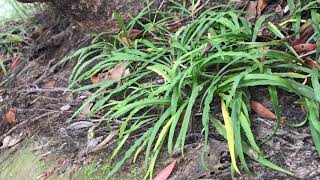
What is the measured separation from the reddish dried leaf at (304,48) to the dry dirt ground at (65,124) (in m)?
0.26

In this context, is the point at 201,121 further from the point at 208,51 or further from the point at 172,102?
the point at 208,51

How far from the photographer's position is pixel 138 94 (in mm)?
2631

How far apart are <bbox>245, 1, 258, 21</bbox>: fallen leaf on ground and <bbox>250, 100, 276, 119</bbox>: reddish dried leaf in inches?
29.6

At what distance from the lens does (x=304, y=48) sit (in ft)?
7.77

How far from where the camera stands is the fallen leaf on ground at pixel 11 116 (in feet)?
10.5

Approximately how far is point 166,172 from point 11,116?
148 cm

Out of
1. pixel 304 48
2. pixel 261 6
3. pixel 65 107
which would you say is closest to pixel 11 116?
pixel 65 107

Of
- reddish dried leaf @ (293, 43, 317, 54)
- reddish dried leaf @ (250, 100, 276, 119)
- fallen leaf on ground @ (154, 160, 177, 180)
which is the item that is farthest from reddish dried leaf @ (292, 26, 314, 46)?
fallen leaf on ground @ (154, 160, 177, 180)

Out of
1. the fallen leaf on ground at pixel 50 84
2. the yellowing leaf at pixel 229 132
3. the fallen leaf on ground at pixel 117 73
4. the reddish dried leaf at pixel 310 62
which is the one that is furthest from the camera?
the fallen leaf on ground at pixel 50 84

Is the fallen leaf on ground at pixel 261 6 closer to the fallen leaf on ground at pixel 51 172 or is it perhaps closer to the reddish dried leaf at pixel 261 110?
the reddish dried leaf at pixel 261 110

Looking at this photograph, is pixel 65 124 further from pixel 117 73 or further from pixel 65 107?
pixel 117 73

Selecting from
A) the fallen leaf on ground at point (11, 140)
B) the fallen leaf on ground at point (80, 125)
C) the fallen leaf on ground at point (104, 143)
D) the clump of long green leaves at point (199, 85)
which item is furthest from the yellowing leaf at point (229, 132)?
the fallen leaf on ground at point (11, 140)

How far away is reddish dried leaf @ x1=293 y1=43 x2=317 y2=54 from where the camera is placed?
235cm

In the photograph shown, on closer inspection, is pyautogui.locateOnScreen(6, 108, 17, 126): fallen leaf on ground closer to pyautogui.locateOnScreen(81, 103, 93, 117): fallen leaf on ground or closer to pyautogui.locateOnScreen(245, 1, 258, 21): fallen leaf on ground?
pyautogui.locateOnScreen(81, 103, 93, 117): fallen leaf on ground
